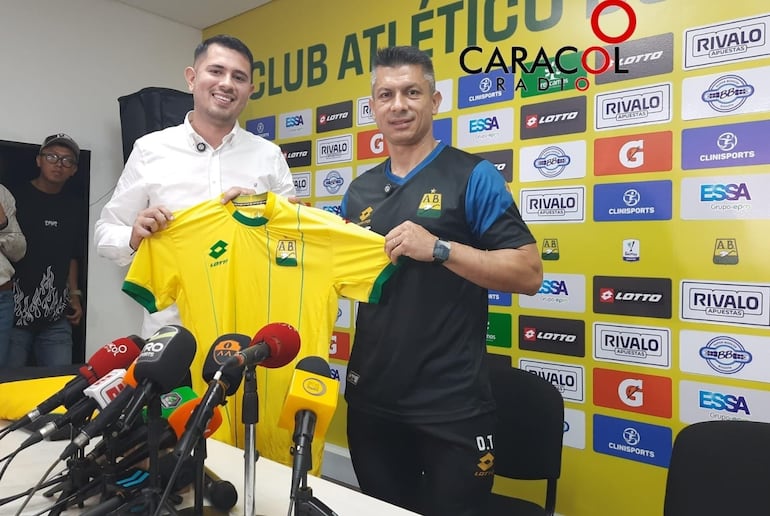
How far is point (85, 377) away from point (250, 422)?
1.19 feet

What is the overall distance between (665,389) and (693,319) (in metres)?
0.29

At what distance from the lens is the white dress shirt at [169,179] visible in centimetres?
184

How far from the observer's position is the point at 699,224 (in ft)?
6.99

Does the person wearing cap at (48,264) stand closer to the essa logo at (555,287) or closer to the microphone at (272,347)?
the essa logo at (555,287)

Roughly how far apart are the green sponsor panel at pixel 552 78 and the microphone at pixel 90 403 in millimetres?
2129

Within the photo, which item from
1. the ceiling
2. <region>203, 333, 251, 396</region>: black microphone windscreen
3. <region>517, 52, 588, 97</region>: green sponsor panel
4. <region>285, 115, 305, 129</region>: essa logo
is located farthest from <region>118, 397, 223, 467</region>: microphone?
the ceiling

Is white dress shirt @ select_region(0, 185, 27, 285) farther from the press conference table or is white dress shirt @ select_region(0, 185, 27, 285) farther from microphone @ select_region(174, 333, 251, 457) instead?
microphone @ select_region(174, 333, 251, 457)

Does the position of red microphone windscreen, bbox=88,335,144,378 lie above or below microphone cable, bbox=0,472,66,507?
above

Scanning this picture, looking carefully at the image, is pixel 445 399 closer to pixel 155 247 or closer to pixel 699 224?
pixel 155 247

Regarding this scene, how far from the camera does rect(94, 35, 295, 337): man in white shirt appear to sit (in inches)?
72.3

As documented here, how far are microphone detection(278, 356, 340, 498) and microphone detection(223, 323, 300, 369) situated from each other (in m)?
0.04

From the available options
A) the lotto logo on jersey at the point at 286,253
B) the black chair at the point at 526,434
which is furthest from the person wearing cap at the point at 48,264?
the black chair at the point at 526,434

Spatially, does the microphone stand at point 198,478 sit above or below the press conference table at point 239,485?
above

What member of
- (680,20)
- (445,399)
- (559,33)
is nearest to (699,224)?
(680,20)
